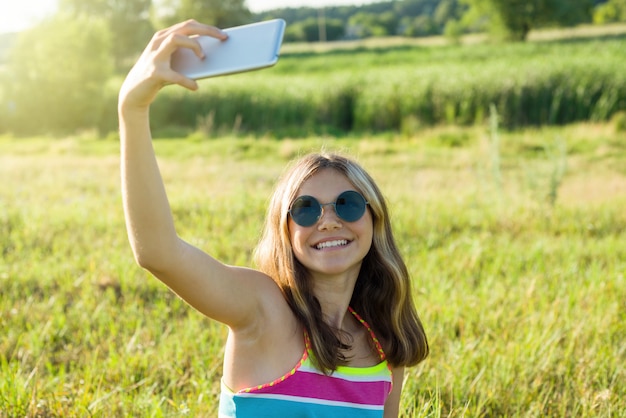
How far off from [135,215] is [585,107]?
1602cm

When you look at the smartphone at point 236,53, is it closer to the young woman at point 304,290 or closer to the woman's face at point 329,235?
the young woman at point 304,290

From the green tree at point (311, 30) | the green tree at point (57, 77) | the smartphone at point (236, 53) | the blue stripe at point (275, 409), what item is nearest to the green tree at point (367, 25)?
the green tree at point (311, 30)

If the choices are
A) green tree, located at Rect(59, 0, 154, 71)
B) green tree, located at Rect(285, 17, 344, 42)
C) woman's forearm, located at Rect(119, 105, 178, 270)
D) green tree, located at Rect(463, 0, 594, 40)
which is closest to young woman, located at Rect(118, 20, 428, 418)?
woman's forearm, located at Rect(119, 105, 178, 270)

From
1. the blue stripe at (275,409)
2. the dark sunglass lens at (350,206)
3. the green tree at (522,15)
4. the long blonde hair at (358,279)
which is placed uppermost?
the dark sunglass lens at (350,206)

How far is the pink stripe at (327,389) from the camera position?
5.79 ft

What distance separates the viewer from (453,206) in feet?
21.0

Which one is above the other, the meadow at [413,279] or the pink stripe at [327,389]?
the pink stripe at [327,389]

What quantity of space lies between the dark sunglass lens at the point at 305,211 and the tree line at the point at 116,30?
731 inches

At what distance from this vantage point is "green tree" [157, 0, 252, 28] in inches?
1747

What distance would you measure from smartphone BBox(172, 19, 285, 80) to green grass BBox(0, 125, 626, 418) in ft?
3.46

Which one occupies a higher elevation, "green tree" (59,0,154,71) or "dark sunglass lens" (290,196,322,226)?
"dark sunglass lens" (290,196,322,226)

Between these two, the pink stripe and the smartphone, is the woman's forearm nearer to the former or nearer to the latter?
the smartphone

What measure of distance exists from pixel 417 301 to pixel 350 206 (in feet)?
6.48

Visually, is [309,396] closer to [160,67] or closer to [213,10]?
[160,67]
